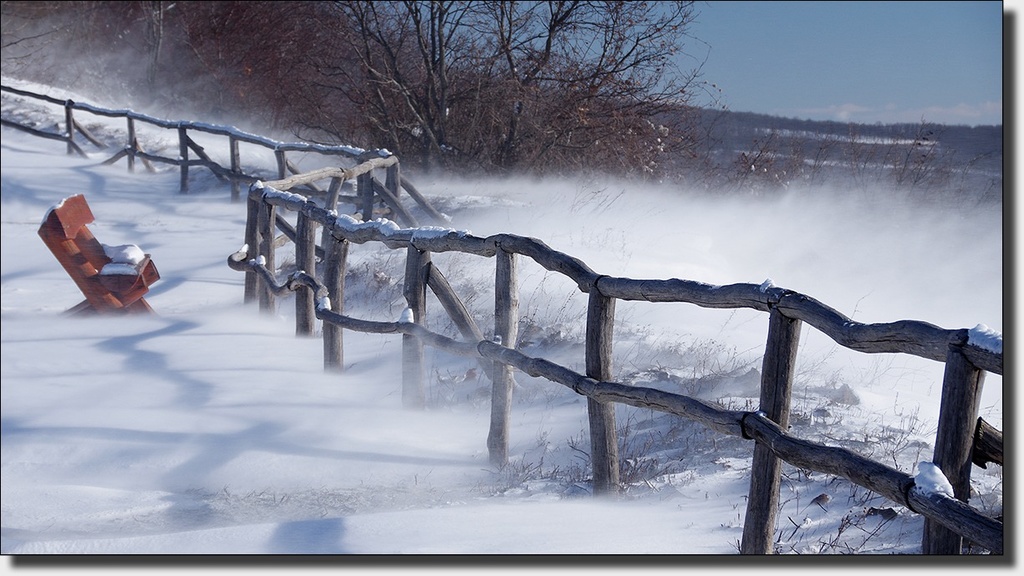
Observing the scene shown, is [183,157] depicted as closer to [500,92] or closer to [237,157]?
[237,157]

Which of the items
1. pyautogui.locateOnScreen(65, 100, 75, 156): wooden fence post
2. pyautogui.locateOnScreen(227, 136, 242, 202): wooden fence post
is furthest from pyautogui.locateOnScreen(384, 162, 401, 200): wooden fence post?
pyautogui.locateOnScreen(65, 100, 75, 156): wooden fence post

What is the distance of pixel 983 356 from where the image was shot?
2111mm

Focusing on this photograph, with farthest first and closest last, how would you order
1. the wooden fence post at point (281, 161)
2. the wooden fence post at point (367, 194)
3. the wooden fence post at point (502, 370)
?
the wooden fence post at point (281, 161)
the wooden fence post at point (367, 194)
the wooden fence post at point (502, 370)

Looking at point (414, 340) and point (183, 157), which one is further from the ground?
point (183, 157)

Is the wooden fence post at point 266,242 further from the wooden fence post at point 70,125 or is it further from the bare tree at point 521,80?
the wooden fence post at point 70,125

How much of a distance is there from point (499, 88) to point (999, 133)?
7544 millimetres

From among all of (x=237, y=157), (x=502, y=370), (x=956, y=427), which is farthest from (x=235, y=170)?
(x=956, y=427)

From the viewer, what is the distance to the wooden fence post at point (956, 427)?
2.18m

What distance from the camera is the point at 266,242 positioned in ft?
21.8

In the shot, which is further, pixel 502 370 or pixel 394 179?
pixel 394 179

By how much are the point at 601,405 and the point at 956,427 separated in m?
1.55

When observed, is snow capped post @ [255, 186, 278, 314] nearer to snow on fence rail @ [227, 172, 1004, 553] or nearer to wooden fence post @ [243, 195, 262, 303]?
wooden fence post @ [243, 195, 262, 303]

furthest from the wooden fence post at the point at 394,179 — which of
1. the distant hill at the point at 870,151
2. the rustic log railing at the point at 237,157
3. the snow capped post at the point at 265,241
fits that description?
the distant hill at the point at 870,151

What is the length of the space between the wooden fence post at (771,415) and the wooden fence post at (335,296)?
3.11 meters
